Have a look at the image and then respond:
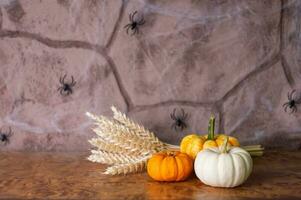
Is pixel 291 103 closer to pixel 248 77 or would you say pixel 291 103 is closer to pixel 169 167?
pixel 248 77

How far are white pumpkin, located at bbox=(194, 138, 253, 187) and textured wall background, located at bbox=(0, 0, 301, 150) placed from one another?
1.92 ft

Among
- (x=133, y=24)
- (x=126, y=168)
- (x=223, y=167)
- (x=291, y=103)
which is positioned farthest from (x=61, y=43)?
(x=291, y=103)

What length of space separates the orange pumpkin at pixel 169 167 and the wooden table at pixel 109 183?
1.3 inches

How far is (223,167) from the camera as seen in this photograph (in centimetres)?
142

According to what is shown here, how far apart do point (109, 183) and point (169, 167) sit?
0.80 feet

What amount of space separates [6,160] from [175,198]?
2.94ft

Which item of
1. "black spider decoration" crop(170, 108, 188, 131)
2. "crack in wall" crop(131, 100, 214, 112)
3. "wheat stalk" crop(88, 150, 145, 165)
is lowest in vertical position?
"wheat stalk" crop(88, 150, 145, 165)

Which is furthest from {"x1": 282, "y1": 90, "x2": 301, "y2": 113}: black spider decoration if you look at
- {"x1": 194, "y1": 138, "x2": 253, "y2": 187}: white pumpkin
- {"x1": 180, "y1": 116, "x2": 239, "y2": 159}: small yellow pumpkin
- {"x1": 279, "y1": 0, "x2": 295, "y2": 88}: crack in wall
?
{"x1": 194, "y1": 138, "x2": 253, "y2": 187}: white pumpkin

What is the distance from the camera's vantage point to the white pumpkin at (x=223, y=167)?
1.42m

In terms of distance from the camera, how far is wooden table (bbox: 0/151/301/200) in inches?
54.8

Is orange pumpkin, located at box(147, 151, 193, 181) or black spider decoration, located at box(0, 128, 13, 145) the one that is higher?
black spider decoration, located at box(0, 128, 13, 145)

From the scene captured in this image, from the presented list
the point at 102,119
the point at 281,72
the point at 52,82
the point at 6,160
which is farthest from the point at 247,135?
the point at 6,160

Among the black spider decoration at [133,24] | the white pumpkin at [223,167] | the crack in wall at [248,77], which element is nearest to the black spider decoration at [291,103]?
the crack in wall at [248,77]

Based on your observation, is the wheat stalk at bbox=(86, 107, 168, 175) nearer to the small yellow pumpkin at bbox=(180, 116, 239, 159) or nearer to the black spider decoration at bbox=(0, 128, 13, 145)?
the small yellow pumpkin at bbox=(180, 116, 239, 159)
